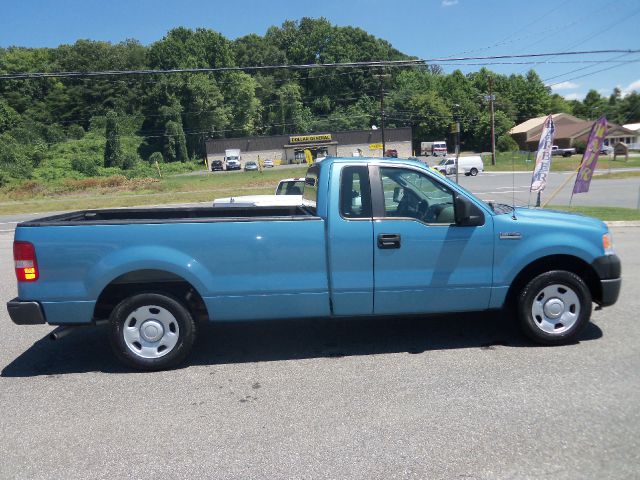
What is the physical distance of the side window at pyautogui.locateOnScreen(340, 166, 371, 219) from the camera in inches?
190

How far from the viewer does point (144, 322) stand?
4785 millimetres

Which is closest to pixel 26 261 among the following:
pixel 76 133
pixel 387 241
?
pixel 387 241

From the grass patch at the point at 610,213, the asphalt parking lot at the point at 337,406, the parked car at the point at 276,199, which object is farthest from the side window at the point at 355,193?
the grass patch at the point at 610,213

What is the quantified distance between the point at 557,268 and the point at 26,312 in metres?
5.01

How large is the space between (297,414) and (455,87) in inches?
4072

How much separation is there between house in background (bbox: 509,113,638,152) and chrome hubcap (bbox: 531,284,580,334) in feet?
223

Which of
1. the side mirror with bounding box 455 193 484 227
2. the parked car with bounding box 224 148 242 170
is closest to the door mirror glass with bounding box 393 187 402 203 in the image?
the side mirror with bounding box 455 193 484 227

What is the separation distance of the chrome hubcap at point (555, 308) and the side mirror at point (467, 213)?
0.95 metres

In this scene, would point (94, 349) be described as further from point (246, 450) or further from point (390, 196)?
point (390, 196)

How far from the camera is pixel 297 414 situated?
3.92 meters

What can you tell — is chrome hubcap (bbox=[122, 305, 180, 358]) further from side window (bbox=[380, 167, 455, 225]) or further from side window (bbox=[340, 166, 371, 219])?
side window (bbox=[380, 167, 455, 225])

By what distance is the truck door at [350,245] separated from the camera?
4.75 m

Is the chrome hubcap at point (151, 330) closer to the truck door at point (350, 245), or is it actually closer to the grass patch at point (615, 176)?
the truck door at point (350, 245)

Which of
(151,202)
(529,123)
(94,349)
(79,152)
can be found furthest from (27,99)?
(94,349)
